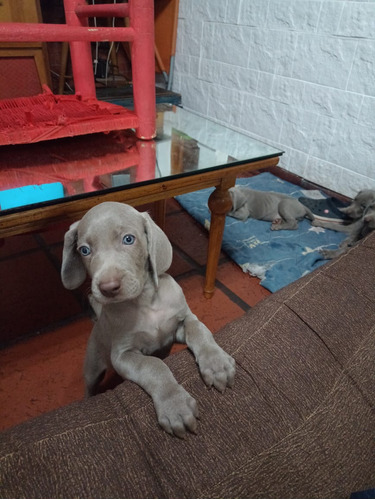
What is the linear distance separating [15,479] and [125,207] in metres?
0.66

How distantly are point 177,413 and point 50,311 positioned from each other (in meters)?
1.31

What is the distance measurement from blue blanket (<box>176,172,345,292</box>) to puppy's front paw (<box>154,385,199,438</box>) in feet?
4.50

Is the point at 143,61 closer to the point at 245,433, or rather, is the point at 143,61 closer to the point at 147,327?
the point at 147,327

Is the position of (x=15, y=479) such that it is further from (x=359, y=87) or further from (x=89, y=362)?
(x=359, y=87)

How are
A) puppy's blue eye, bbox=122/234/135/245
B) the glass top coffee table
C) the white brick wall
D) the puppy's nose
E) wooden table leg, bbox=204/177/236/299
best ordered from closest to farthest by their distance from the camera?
the puppy's nose
puppy's blue eye, bbox=122/234/135/245
the glass top coffee table
wooden table leg, bbox=204/177/236/299
the white brick wall

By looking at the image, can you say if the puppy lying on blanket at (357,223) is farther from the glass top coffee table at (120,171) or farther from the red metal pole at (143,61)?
the red metal pole at (143,61)

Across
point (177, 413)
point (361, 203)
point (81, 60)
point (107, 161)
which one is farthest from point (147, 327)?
point (361, 203)

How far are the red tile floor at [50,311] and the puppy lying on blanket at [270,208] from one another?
343mm

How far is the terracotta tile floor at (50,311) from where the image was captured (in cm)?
153

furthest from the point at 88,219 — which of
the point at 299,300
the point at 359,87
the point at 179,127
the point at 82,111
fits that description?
the point at 359,87

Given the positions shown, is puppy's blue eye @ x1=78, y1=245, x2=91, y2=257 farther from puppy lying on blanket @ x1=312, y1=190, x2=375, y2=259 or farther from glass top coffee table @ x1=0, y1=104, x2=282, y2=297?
puppy lying on blanket @ x1=312, y1=190, x2=375, y2=259

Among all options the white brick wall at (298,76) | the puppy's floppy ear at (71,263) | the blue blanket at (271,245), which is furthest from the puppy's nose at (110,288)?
the white brick wall at (298,76)

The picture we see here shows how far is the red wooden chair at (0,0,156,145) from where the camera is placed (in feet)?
4.48

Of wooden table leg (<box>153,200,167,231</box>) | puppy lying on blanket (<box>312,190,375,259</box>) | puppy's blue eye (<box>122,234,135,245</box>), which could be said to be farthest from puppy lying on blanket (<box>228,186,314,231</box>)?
puppy's blue eye (<box>122,234,135,245</box>)
